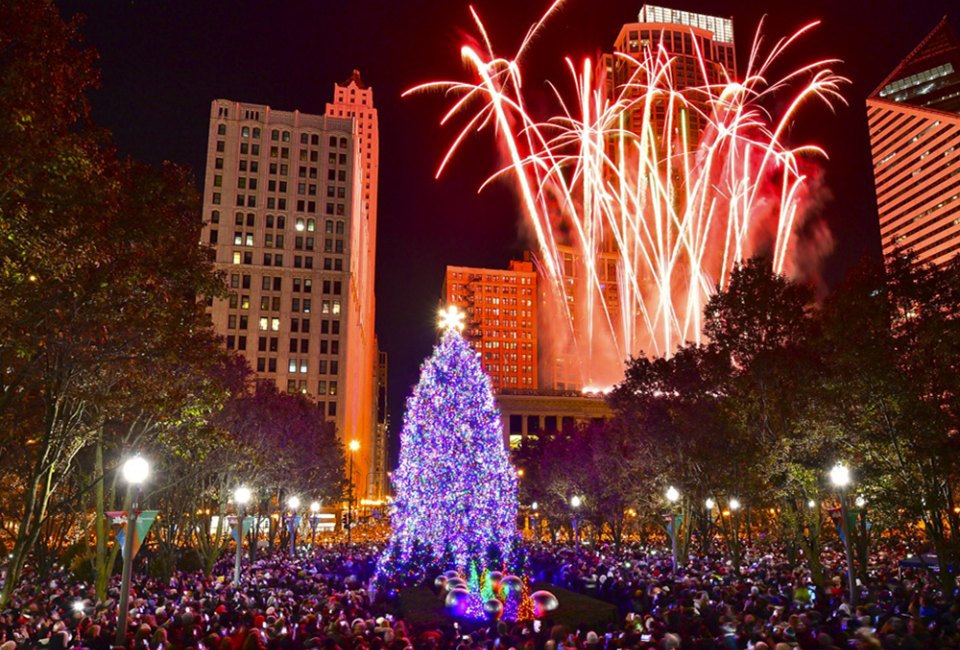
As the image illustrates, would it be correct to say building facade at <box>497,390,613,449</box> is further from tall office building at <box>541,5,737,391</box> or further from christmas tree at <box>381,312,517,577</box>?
christmas tree at <box>381,312,517,577</box>

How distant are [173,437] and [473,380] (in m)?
12.0

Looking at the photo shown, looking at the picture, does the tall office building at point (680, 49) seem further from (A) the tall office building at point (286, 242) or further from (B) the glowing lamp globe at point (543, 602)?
(B) the glowing lamp globe at point (543, 602)

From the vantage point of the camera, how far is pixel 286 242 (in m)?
96.2

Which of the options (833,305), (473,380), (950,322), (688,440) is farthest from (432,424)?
(950,322)

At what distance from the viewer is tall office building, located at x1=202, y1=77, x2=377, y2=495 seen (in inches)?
3659

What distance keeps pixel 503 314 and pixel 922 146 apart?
→ 109 metres

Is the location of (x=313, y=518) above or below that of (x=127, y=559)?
below

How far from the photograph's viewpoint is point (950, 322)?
17906 millimetres

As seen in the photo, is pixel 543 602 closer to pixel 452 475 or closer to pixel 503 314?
pixel 452 475

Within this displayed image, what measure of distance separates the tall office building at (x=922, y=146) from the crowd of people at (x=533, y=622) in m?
163

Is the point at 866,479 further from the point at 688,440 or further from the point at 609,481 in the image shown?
the point at 609,481

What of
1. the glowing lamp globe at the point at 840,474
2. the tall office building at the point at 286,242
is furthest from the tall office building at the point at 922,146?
the glowing lamp globe at the point at 840,474

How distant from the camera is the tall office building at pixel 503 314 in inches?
6447

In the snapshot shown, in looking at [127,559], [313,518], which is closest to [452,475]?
[127,559]
